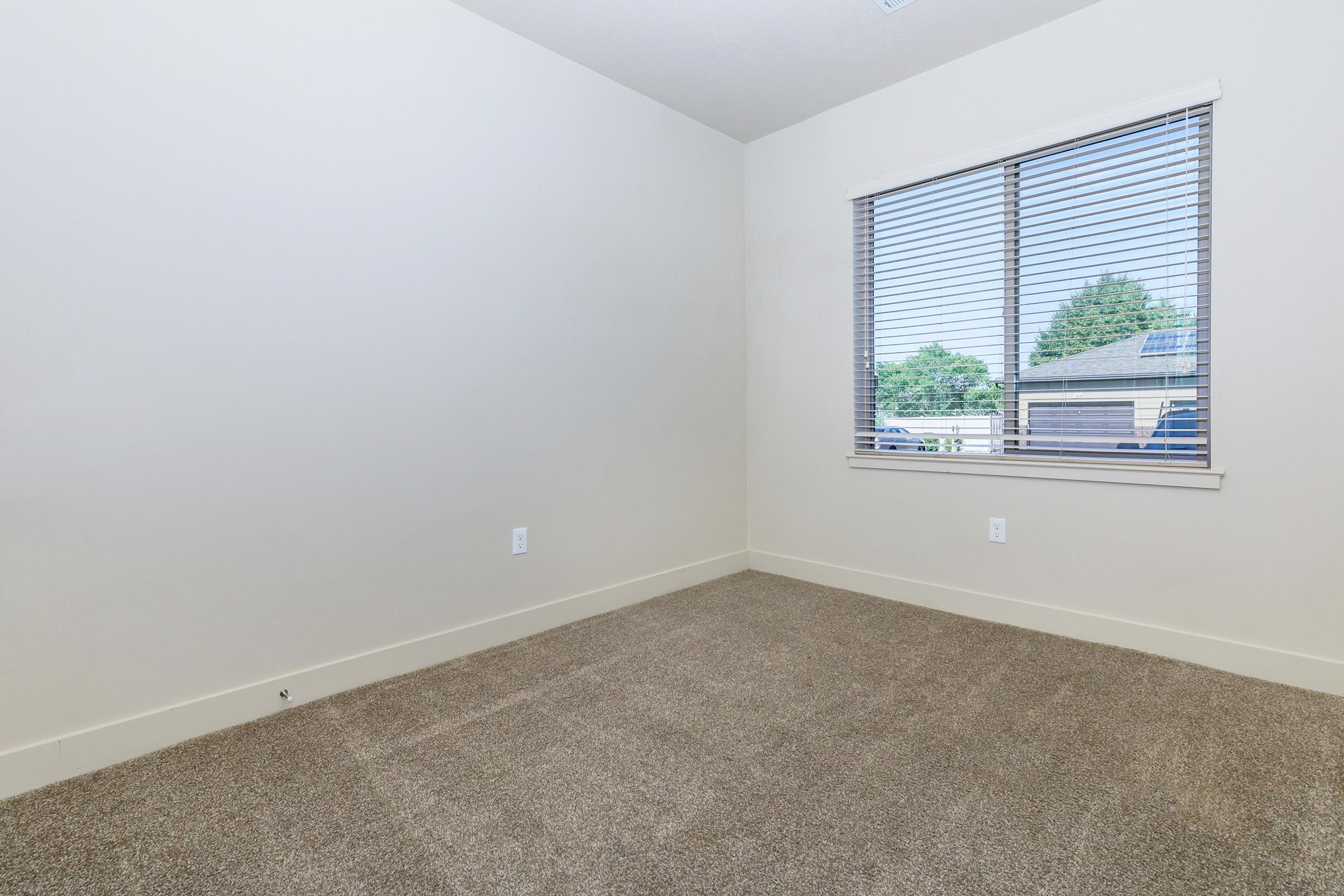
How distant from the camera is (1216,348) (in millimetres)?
2250

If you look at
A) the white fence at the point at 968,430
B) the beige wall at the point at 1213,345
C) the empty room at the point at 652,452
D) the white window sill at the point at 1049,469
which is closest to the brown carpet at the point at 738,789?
the empty room at the point at 652,452

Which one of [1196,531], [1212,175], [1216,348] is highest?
[1212,175]

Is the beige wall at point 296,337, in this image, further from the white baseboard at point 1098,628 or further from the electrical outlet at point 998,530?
the electrical outlet at point 998,530

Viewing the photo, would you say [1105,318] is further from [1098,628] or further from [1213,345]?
[1098,628]

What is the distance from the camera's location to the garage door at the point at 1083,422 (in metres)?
2.48

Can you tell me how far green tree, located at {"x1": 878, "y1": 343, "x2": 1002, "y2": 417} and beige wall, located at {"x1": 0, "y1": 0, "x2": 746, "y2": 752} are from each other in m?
1.22

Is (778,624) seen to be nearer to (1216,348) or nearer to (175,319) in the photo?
(1216,348)

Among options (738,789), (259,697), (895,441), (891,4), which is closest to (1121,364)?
(895,441)

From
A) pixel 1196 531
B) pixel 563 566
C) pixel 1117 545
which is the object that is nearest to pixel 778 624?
pixel 563 566

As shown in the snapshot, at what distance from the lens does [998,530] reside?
9.23 feet

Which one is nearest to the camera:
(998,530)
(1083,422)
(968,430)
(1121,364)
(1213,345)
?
(1213,345)

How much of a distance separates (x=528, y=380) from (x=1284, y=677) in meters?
2.91

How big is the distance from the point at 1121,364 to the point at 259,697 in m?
3.25

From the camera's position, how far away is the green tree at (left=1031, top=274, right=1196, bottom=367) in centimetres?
238
